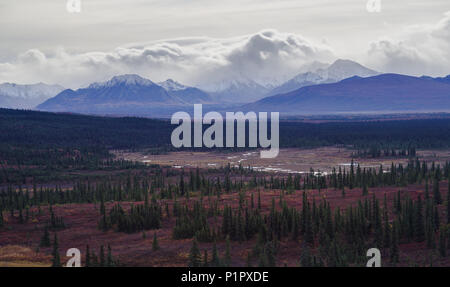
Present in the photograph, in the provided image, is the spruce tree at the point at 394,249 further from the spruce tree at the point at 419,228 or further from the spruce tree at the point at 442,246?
the spruce tree at the point at 419,228

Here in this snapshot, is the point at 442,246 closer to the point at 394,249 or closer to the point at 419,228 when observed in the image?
the point at 394,249

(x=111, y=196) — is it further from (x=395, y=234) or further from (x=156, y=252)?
(x=395, y=234)

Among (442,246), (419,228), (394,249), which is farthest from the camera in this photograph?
(419,228)

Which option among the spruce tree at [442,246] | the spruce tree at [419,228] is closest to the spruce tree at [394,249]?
the spruce tree at [442,246]

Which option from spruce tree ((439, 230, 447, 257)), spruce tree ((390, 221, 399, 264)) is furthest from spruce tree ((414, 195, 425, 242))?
spruce tree ((390, 221, 399, 264))

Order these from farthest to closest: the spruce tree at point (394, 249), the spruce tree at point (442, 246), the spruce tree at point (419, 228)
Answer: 1. the spruce tree at point (419, 228)
2. the spruce tree at point (442, 246)
3. the spruce tree at point (394, 249)

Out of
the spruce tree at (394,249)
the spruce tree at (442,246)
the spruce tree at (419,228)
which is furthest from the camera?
the spruce tree at (419,228)

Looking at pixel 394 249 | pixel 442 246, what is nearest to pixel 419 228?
pixel 442 246

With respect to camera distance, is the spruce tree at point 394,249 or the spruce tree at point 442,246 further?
the spruce tree at point 442,246
